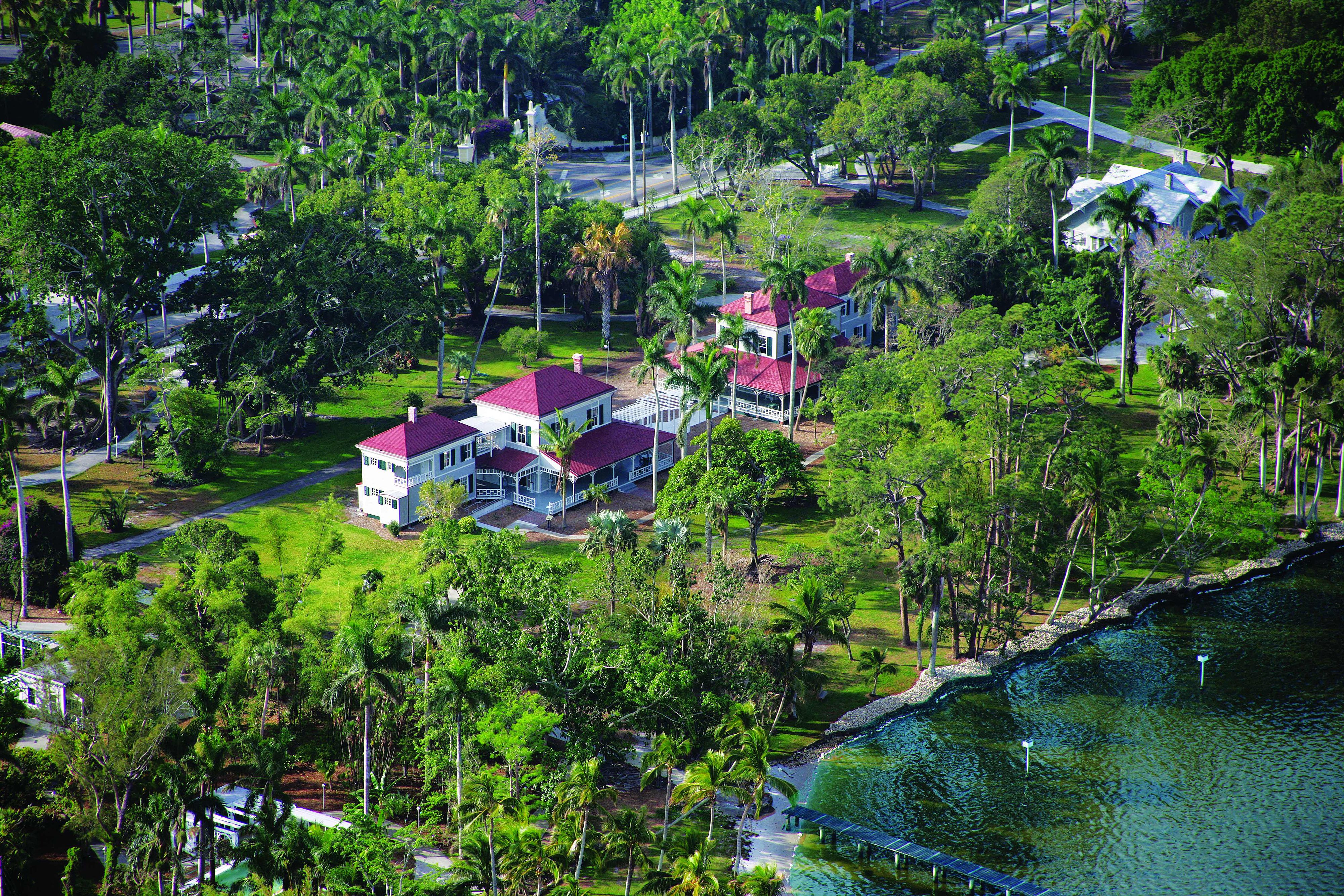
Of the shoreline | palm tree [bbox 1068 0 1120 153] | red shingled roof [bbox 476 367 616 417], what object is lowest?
the shoreline

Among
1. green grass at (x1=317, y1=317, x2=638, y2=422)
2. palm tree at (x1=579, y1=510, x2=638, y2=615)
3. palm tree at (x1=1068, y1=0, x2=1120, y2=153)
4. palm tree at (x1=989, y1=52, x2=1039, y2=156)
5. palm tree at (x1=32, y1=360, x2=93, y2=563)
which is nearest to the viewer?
palm tree at (x1=579, y1=510, x2=638, y2=615)

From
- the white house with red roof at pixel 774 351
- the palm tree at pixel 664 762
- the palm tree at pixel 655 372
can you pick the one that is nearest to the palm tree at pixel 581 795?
the palm tree at pixel 664 762

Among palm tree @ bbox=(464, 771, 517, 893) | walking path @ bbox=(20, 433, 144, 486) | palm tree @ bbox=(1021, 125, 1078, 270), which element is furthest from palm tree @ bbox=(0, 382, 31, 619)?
palm tree @ bbox=(1021, 125, 1078, 270)

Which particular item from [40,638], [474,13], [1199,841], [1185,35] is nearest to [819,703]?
[1199,841]

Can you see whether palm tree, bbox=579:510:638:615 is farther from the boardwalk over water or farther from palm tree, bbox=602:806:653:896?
palm tree, bbox=602:806:653:896

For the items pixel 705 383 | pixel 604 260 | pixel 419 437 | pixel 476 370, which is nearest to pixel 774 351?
pixel 604 260

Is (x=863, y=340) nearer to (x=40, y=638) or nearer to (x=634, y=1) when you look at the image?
(x=40, y=638)

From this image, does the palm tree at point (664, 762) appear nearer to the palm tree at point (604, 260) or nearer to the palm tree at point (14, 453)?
the palm tree at point (14, 453)
